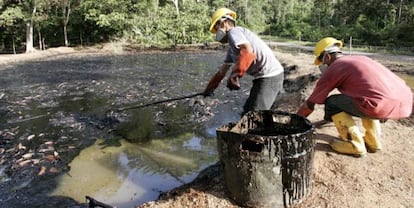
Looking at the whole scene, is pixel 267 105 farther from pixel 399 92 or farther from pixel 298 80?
pixel 298 80

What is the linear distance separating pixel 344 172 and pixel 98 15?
3236 centimetres

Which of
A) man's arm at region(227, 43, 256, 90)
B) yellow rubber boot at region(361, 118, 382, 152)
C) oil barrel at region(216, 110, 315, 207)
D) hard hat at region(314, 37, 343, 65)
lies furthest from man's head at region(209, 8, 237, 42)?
yellow rubber boot at region(361, 118, 382, 152)

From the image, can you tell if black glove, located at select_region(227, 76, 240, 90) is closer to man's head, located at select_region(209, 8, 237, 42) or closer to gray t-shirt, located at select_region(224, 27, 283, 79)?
gray t-shirt, located at select_region(224, 27, 283, 79)

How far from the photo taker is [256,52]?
4.65 meters

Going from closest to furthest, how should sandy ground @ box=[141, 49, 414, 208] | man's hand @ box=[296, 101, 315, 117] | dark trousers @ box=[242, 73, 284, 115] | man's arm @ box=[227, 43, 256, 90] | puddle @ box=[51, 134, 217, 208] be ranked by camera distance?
sandy ground @ box=[141, 49, 414, 208], man's arm @ box=[227, 43, 256, 90], man's hand @ box=[296, 101, 315, 117], dark trousers @ box=[242, 73, 284, 115], puddle @ box=[51, 134, 217, 208]

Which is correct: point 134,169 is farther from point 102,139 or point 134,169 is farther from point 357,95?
point 357,95

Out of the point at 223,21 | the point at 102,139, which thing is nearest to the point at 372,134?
the point at 223,21

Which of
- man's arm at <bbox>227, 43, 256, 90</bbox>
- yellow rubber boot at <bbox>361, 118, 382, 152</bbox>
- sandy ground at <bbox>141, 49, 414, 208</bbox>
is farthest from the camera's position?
yellow rubber boot at <bbox>361, 118, 382, 152</bbox>

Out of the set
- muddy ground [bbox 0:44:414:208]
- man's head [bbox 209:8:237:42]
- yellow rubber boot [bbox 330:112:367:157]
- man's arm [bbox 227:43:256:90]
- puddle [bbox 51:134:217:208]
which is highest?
man's head [bbox 209:8:237:42]

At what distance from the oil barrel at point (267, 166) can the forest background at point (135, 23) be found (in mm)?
30344

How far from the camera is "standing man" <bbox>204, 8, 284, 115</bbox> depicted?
4289 millimetres

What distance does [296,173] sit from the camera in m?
3.68

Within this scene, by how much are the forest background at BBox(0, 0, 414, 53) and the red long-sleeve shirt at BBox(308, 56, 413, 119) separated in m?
29.4

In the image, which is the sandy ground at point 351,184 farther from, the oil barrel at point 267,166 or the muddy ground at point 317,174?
the oil barrel at point 267,166
